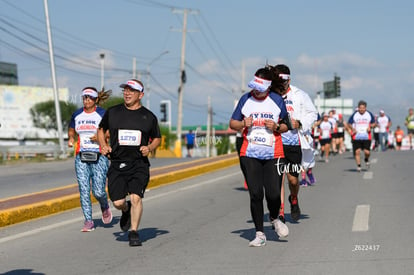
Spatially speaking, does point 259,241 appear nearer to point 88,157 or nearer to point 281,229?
point 281,229

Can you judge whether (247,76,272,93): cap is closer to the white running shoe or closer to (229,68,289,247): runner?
(229,68,289,247): runner

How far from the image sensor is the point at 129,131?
28.6ft

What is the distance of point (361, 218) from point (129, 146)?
137 inches

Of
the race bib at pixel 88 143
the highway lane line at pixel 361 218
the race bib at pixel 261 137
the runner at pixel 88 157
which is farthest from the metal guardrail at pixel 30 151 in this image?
the race bib at pixel 261 137

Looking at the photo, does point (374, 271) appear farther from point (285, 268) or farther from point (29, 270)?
point (29, 270)

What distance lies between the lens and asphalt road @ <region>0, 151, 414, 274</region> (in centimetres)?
711

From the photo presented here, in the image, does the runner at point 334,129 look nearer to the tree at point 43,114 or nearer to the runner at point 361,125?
the runner at point 361,125

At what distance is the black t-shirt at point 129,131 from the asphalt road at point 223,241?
98 centimetres

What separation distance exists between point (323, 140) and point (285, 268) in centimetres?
2152

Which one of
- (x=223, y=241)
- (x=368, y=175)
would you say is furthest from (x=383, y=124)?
(x=223, y=241)

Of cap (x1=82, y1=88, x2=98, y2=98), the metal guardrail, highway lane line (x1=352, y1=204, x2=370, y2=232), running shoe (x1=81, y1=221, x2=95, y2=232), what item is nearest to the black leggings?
highway lane line (x1=352, y1=204, x2=370, y2=232)

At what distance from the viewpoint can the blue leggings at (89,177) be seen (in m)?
10.1

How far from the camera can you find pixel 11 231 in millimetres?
10328

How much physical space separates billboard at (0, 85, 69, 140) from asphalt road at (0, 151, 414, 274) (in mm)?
81057
